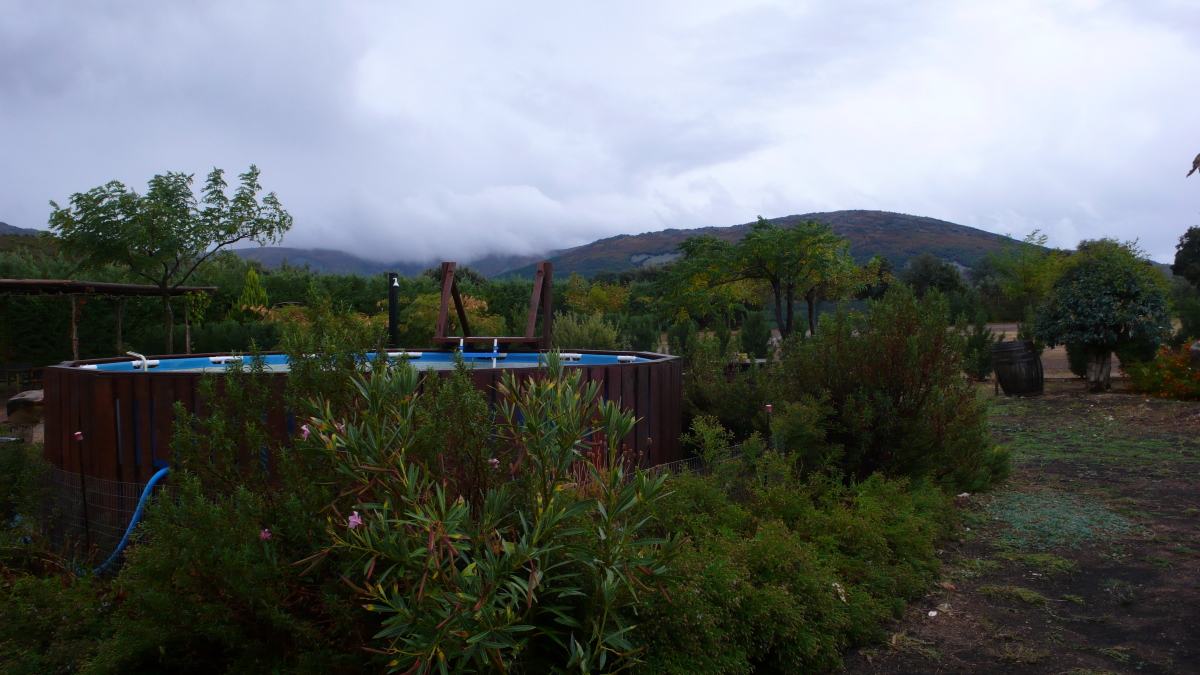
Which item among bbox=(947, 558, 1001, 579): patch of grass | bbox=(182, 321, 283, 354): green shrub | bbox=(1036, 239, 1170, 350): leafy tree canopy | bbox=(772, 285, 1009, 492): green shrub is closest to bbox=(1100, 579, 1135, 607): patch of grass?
bbox=(947, 558, 1001, 579): patch of grass

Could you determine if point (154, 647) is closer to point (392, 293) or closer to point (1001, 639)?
point (1001, 639)

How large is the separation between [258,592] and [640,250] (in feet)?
266

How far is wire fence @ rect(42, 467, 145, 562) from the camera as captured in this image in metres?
4.10

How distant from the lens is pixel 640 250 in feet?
270

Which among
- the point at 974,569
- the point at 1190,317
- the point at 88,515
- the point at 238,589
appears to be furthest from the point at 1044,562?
the point at 1190,317

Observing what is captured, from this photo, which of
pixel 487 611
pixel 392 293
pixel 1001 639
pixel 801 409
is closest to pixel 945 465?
pixel 801 409

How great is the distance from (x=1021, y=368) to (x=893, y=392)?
7.54m

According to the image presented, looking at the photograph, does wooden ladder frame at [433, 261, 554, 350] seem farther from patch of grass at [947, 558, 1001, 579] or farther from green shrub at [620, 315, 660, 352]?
patch of grass at [947, 558, 1001, 579]

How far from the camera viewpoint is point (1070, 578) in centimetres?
355

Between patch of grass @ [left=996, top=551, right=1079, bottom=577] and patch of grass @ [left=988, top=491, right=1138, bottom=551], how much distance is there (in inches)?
7.5

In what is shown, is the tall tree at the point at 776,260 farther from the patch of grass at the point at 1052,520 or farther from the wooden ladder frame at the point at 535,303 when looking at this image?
the patch of grass at the point at 1052,520

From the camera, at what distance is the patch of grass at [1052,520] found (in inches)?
163

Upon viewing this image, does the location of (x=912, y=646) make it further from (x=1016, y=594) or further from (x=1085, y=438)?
(x=1085, y=438)

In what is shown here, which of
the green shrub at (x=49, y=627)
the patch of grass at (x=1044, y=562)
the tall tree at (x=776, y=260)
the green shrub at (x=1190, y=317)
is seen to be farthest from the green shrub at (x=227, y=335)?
the green shrub at (x=1190, y=317)
